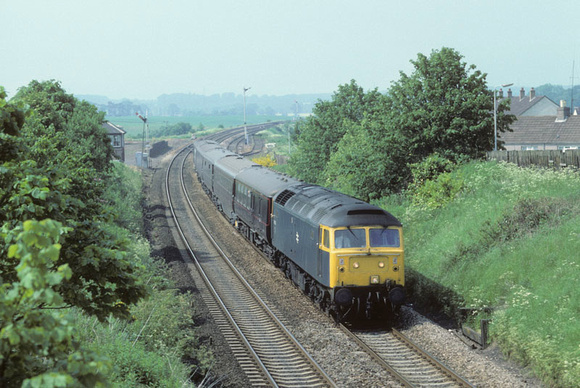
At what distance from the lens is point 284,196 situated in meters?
24.8

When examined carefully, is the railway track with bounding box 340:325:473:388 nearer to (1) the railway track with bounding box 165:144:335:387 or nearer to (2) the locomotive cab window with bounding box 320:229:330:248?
(1) the railway track with bounding box 165:144:335:387

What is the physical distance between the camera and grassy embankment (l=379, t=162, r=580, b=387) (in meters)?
15.7

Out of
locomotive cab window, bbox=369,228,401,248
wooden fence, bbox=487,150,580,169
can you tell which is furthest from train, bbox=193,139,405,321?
wooden fence, bbox=487,150,580,169

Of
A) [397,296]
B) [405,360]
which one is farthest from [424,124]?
[405,360]

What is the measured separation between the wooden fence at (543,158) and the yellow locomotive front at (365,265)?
12.3 m

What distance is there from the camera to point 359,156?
33.5 m

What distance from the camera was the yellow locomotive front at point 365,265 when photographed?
60.5ft

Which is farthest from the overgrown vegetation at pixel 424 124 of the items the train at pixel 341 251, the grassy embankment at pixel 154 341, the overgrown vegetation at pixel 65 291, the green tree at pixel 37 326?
the green tree at pixel 37 326

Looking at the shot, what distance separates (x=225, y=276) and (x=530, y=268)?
12790 millimetres

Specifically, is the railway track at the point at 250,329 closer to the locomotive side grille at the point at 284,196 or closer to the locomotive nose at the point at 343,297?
the locomotive nose at the point at 343,297

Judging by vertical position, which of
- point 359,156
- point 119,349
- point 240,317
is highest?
point 359,156

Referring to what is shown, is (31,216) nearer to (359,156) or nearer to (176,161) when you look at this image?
(359,156)

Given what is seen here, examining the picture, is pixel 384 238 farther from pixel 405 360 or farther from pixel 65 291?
pixel 65 291

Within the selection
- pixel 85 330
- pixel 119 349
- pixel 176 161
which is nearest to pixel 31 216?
pixel 119 349
